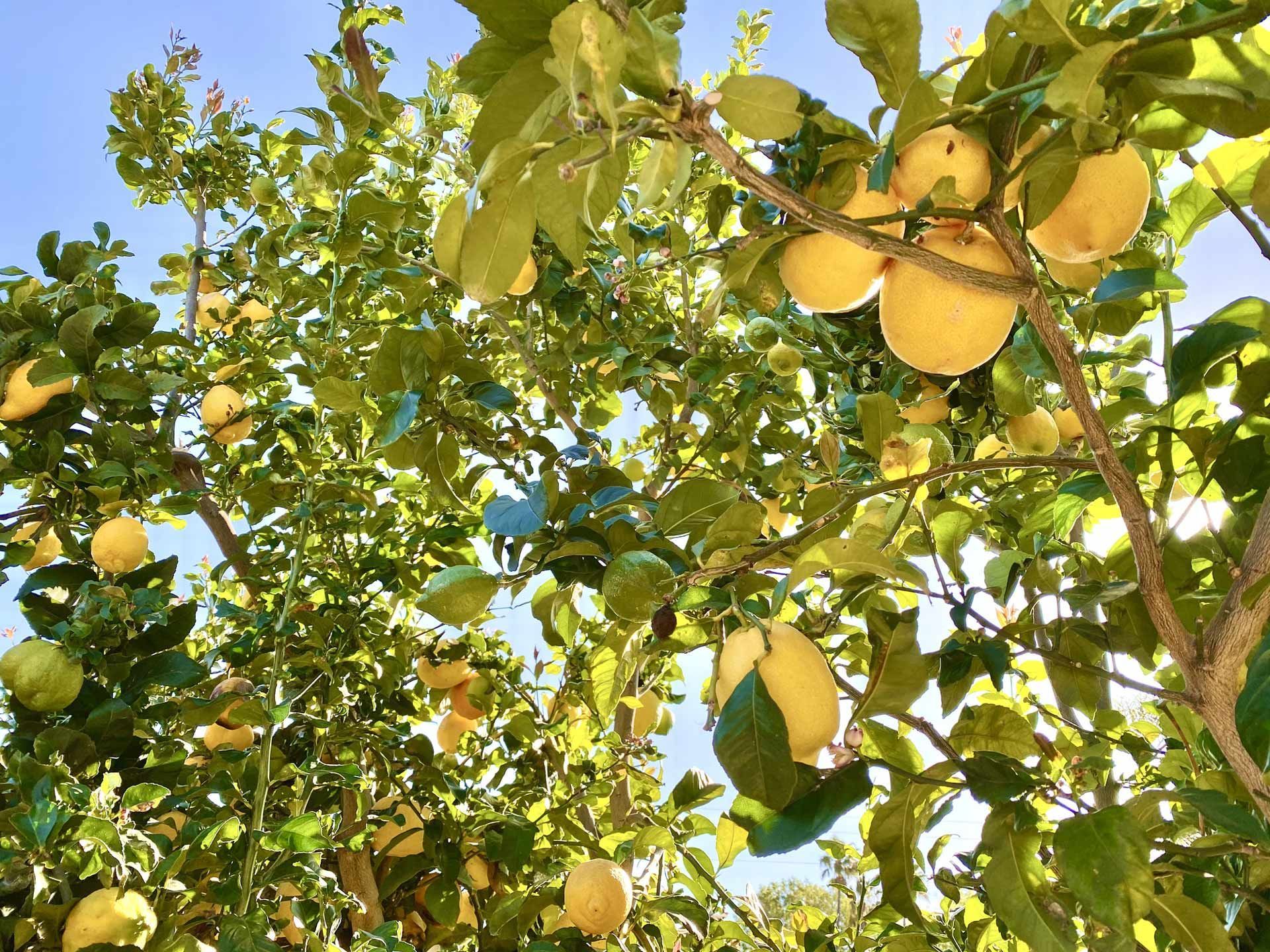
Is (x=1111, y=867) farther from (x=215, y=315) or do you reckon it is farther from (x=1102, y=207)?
(x=215, y=315)

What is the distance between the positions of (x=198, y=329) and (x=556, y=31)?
5.18 feet

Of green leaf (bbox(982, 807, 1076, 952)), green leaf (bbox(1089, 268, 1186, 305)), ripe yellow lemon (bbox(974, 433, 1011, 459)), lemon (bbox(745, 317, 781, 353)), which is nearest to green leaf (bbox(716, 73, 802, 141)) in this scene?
green leaf (bbox(1089, 268, 1186, 305))

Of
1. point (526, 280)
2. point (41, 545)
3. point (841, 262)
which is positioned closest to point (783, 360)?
Result: point (526, 280)

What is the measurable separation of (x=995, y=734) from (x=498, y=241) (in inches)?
21.5

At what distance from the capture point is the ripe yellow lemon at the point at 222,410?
150 cm

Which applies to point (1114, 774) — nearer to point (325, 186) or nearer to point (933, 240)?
point (933, 240)

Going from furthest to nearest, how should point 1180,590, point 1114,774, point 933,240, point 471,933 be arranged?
1. point 1114,774
2. point 471,933
3. point 1180,590
4. point 933,240

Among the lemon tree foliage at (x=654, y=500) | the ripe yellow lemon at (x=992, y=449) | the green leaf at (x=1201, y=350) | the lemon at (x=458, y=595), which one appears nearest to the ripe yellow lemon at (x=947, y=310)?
the lemon tree foliage at (x=654, y=500)

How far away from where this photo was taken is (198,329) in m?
1.72

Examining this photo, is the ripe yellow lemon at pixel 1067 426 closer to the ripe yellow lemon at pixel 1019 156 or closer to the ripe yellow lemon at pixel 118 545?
the ripe yellow lemon at pixel 1019 156

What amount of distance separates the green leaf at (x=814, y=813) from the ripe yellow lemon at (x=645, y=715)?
0.92 m

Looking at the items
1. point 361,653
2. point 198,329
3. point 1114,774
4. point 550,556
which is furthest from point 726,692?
point 198,329

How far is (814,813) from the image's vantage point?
59cm

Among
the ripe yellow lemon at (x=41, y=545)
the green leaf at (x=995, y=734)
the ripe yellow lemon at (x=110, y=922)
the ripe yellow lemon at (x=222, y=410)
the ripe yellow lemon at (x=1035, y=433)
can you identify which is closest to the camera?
the green leaf at (x=995, y=734)
